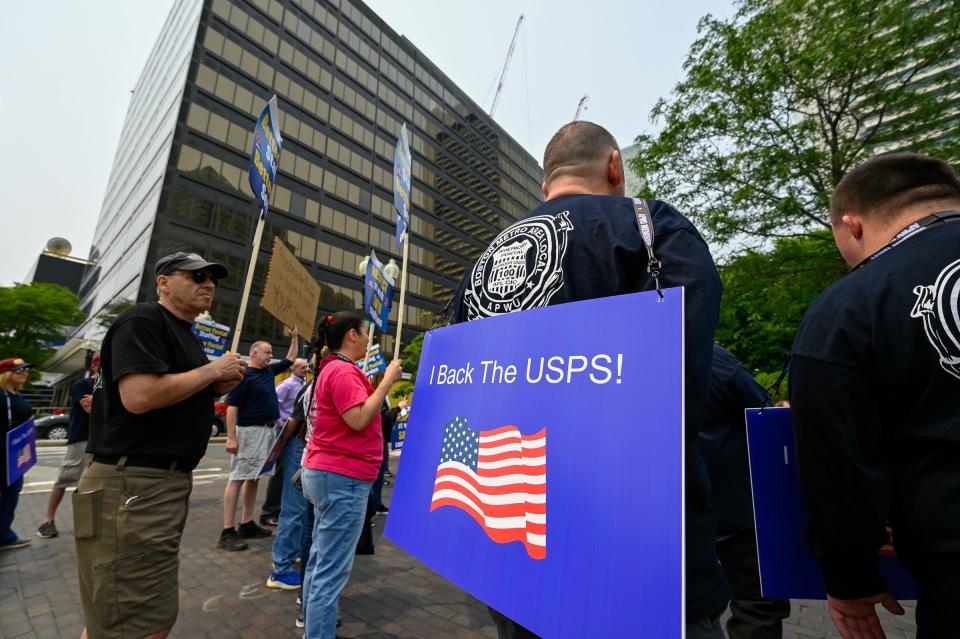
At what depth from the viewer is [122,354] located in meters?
2.07

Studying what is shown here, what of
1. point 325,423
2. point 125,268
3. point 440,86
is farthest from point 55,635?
point 440,86

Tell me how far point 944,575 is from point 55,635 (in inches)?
182

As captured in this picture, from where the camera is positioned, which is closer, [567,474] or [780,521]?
[567,474]

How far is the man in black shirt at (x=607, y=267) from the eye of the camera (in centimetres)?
Result: 100

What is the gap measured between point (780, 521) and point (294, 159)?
37.6 m

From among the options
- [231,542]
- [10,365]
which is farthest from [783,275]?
[10,365]

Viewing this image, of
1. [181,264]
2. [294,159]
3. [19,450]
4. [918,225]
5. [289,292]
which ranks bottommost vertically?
[19,450]

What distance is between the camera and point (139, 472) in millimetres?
2041

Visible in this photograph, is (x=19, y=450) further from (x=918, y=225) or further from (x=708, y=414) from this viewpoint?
(x=918, y=225)

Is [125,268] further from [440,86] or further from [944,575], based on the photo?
[944,575]

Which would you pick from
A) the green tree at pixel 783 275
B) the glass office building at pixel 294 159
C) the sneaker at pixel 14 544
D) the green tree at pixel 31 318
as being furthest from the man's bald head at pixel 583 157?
the green tree at pixel 31 318

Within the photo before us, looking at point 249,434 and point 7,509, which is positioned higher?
point 249,434

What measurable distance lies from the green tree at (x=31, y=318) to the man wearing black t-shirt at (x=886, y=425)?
4211cm

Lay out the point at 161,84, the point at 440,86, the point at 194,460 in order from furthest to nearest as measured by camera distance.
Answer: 1. the point at 440,86
2. the point at 161,84
3. the point at 194,460
